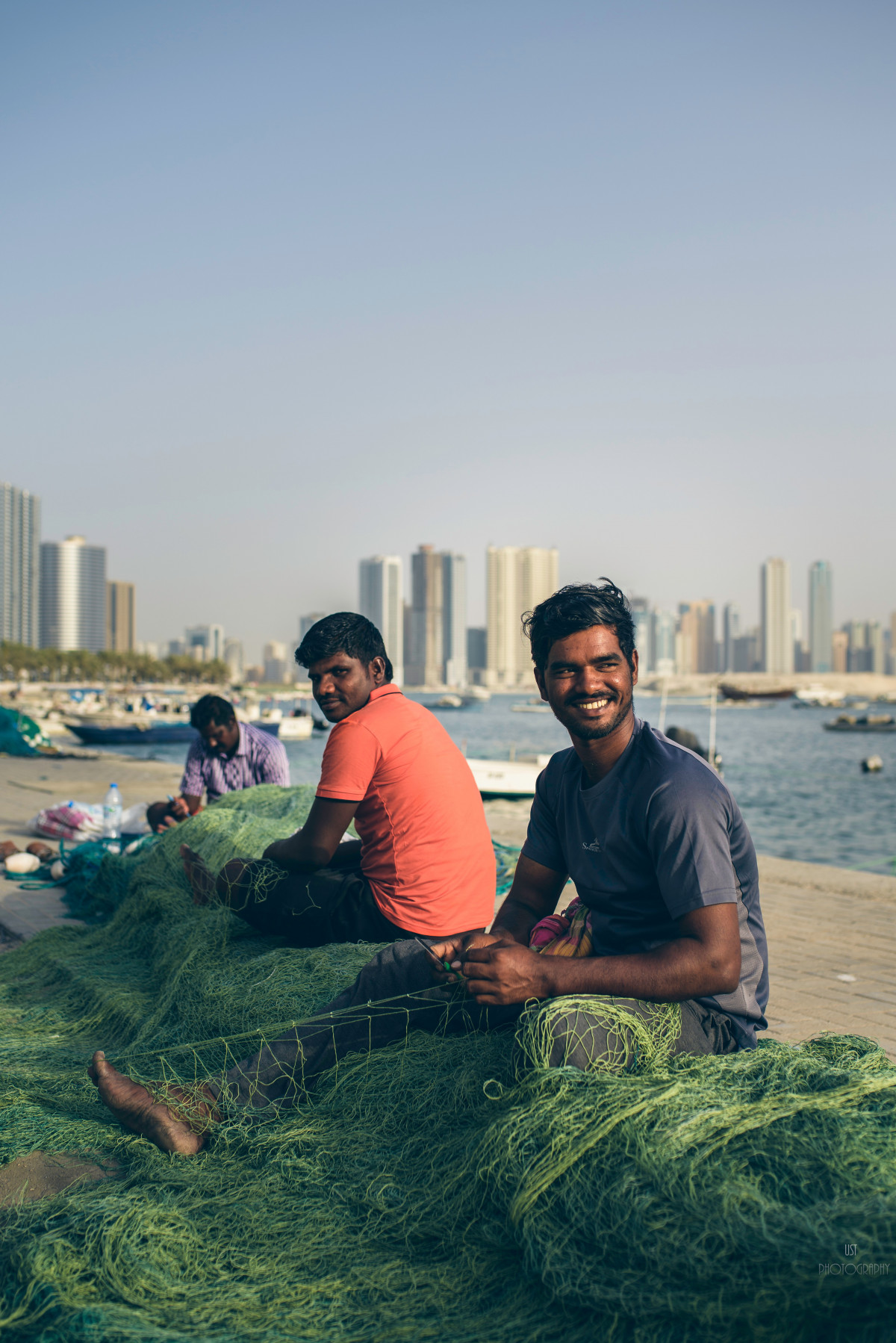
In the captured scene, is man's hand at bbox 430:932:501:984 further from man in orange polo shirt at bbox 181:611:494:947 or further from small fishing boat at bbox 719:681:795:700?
small fishing boat at bbox 719:681:795:700

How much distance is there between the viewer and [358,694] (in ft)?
12.4

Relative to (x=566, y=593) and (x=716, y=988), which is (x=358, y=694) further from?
(x=716, y=988)

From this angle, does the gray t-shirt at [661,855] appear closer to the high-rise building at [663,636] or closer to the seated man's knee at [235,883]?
the seated man's knee at [235,883]

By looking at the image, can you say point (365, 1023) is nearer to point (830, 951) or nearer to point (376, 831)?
point (376, 831)

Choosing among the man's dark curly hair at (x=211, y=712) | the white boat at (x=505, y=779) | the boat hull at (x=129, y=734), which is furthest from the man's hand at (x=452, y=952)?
the boat hull at (x=129, y=734)

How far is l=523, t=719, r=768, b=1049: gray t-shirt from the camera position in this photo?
2242 mm

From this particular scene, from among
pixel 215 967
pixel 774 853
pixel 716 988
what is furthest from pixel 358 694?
pixel 774 853

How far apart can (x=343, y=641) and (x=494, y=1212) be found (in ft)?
7.32

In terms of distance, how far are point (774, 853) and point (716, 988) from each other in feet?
61.3

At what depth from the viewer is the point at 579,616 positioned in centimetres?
254

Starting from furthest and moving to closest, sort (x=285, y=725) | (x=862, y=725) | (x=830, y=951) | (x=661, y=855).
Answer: (x=862, y=725) → (x=285, y=725) → (x=830, y=951) → (x=661, y=855)

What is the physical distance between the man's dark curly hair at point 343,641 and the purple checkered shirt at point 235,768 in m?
3.17

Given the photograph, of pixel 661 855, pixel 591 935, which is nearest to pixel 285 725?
pixel 591 935

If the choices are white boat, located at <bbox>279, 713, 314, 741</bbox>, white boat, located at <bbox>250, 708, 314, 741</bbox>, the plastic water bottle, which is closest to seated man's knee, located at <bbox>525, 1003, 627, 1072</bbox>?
the plastic water bottle
